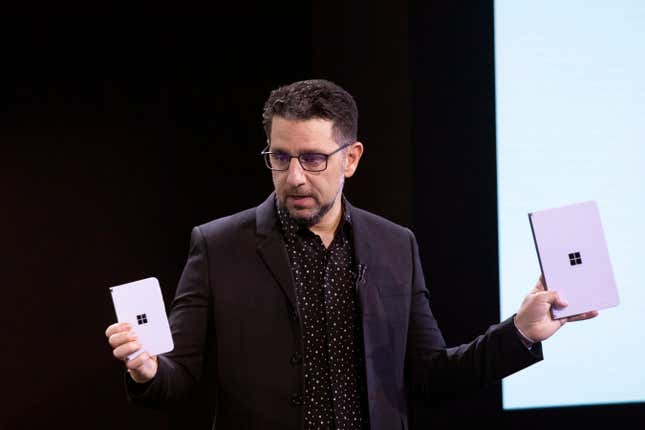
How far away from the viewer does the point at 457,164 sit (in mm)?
3156

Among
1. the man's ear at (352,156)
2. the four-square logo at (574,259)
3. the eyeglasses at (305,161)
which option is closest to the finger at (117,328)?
the eyeglasses at (305,161)

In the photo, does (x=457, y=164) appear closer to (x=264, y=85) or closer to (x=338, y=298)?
(x=264, y=85)

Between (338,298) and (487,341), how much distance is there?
43cm

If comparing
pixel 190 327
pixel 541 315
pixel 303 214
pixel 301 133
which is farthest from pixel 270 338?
pixel 541 315

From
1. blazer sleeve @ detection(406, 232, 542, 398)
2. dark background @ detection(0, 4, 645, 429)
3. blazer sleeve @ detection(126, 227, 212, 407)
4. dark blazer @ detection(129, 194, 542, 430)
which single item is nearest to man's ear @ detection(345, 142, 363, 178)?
dark blazer @ detection(129, 194, 542, 430)

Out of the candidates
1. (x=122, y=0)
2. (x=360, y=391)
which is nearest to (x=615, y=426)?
(x=360, y=391)

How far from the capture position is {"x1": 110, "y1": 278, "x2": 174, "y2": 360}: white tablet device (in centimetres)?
190

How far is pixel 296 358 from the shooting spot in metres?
2.06

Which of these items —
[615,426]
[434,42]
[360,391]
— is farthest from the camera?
[615,426]

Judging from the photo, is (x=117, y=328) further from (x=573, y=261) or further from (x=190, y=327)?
(x=573, y=261)

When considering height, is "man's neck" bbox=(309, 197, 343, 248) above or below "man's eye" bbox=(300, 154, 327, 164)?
below

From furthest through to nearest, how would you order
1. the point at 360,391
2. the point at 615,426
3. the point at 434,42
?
the point at 615,426, the point at 434,42, the point at 360,391

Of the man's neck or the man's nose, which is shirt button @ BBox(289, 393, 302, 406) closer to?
the man's neck

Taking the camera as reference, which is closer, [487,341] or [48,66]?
[487,341]
